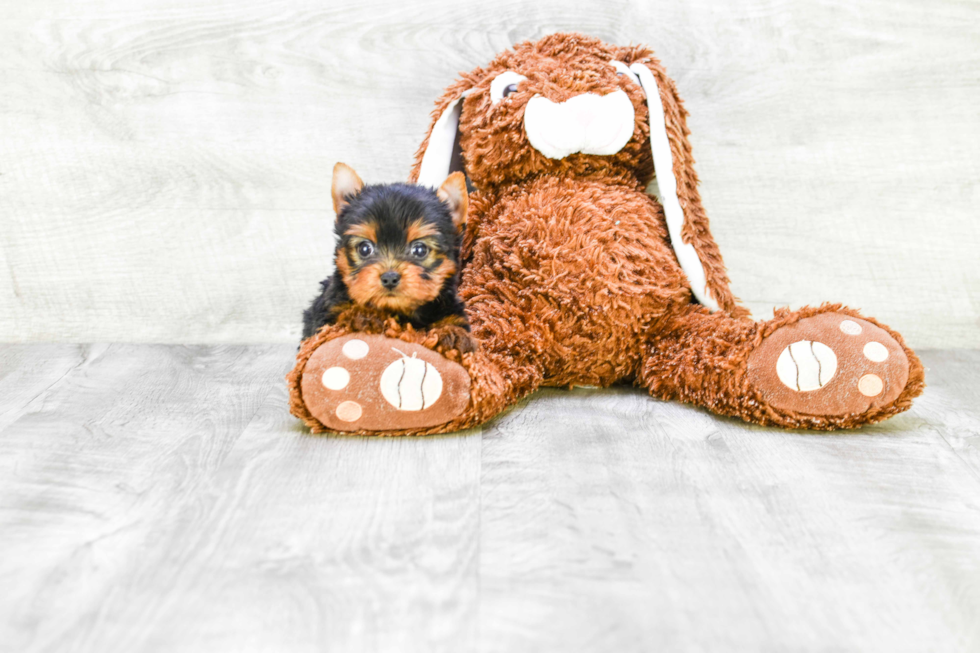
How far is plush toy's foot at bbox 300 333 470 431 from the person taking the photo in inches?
40.6

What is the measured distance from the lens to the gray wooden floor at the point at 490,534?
650mm

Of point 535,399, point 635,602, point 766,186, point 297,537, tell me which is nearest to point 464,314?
point 535,399

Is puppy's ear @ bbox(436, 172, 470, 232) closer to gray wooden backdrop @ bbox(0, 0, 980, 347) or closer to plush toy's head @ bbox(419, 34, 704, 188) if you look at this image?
plush toy's head @ bbox(419, 34, 704, 188)

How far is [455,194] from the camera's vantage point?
1.13 m

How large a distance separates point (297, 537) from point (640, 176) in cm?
92

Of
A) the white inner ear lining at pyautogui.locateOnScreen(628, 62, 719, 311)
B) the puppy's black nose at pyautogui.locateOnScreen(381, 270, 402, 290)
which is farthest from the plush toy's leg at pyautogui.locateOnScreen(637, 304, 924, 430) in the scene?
the puppy's black nose at pyautogui.locateOnScreen(381, 270, 402, 290)

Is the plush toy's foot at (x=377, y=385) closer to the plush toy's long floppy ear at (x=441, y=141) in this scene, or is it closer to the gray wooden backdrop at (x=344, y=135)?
the plush toy's long floppy ear at (x=441, y=141)

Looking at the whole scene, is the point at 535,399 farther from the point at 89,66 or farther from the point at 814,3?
the point at 89,66

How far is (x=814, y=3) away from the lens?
1.60m

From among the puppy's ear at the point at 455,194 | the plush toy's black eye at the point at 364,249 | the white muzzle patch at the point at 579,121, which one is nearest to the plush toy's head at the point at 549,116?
the white muzzle patch at the point at 579,121

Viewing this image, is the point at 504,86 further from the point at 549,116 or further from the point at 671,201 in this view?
the point at 671,201

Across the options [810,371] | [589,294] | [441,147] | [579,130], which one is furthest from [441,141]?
[810,371]

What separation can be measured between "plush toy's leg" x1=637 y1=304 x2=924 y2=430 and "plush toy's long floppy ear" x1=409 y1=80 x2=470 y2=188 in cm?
57

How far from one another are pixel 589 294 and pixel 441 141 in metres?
0.40
